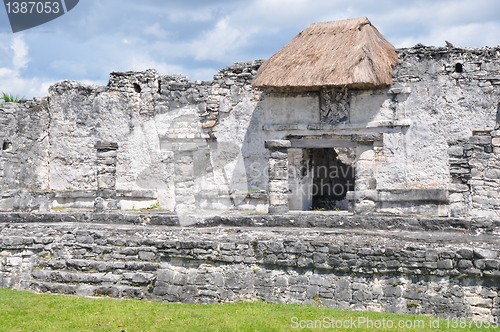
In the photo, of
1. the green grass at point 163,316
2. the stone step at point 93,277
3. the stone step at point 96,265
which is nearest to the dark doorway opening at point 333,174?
the stone step at point 96,265

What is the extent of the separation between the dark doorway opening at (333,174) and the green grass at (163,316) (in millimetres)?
9282

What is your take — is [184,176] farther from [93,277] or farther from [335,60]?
[335,60]

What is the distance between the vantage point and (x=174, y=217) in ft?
29.6

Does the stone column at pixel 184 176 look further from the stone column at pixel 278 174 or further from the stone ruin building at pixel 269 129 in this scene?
the stone column at pixel 278 174

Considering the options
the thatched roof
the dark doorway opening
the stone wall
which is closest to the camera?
the stone wall

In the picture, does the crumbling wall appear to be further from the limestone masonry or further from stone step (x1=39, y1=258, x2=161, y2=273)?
stone step (x1=39, y1=258, x2=161, y2=273)

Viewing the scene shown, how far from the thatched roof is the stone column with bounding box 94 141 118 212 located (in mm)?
3739

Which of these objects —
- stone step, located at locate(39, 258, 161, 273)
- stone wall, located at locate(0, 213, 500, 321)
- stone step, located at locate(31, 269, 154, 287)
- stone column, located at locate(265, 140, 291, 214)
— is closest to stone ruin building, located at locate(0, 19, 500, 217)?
stone column, located at locate(265, 140, 291, 214)

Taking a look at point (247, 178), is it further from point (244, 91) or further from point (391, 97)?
point (391, 97)

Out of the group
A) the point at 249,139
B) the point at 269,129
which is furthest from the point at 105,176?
Answer: the point at 269,129

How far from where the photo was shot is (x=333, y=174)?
16.3m

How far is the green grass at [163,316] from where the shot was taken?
599cm

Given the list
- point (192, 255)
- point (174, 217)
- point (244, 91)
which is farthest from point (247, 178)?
point (192, 255)

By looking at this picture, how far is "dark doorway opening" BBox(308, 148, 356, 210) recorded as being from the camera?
629 inches
